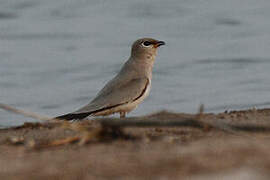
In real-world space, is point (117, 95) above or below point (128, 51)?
below

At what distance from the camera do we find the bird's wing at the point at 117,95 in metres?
7.94

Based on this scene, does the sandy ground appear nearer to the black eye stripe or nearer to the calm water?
the black eye stripe

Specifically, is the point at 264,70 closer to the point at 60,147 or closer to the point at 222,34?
the point at 222,34

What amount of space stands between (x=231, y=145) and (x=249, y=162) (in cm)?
36

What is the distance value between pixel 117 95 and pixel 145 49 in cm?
106

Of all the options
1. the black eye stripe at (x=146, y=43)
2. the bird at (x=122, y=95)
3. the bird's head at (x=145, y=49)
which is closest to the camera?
the bird at (x=122, y=95)

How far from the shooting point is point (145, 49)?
8.95m

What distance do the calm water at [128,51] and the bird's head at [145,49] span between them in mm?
1695

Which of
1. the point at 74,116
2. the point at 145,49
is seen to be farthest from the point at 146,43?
the point at 74,116

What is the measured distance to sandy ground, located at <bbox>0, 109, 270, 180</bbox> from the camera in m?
3.88

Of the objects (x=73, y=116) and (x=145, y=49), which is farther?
(x=145, y=49)

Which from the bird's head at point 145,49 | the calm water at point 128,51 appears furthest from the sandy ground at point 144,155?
the calm water at point 128,51

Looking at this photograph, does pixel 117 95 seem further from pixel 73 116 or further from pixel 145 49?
pixel 145 49

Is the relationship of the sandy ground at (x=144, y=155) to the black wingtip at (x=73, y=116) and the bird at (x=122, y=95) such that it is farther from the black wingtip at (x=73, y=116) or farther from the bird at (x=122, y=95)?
the bird at (x=122, y=95)
